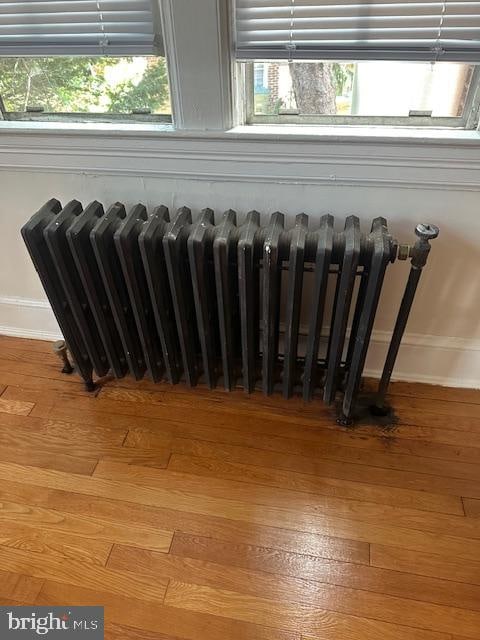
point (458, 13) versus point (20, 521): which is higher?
point (458, 13)

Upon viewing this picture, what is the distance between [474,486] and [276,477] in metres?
0.59

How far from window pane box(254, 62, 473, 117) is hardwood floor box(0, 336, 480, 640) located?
937 millimetres

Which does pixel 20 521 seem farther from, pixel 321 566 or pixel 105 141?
pixel 105 141

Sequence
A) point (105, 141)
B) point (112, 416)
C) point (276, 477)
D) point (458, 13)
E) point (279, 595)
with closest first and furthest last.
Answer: point (458, 13) < point (279, 595) < point (105, 141) < point (276, 477) < point (112, 416)

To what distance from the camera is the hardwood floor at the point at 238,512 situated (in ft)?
3.76

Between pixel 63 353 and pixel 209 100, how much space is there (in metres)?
1.04

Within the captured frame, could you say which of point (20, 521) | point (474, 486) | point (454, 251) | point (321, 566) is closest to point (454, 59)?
point (454, 251)

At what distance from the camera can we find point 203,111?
121 centimetres

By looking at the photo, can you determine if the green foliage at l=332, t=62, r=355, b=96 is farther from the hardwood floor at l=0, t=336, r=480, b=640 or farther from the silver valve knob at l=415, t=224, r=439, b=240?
the hardwood floor at l=0, t=336, r=480, b=640

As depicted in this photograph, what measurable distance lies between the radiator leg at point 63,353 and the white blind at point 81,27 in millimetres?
942

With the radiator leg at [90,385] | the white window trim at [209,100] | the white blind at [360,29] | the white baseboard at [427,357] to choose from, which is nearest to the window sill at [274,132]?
the white window trim at [209,100]

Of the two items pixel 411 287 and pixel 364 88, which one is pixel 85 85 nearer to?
pixel 364 88

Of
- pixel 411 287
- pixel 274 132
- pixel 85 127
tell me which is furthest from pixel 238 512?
pixel 85 127

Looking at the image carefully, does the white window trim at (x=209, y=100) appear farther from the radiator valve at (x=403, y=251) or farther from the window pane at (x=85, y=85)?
the radiator valve at (x=403, y=251)
